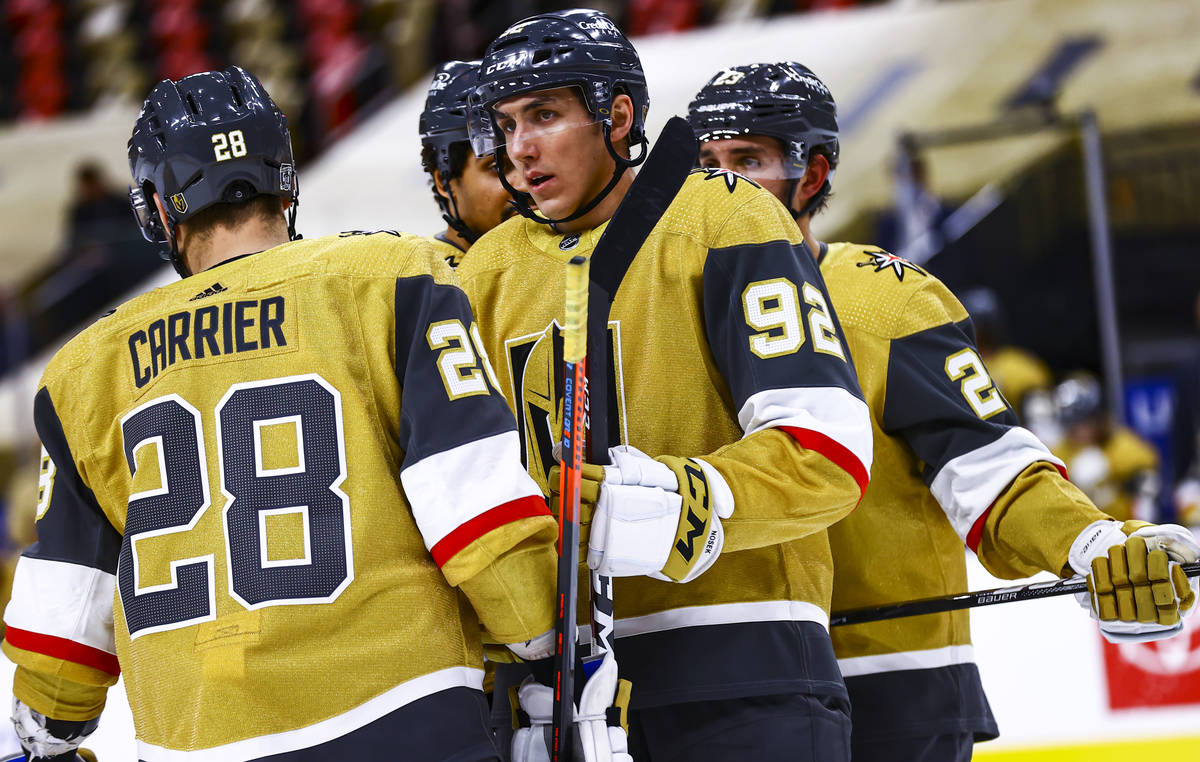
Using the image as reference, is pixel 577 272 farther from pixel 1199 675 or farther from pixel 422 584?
pixel 1199 675

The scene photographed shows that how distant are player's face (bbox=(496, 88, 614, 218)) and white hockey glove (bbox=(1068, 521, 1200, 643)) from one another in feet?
2.97

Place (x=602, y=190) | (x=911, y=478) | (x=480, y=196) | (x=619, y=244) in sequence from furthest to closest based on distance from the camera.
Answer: (x=480, y=196), (x=911, y=478), (x=602, y=190), (x=619, y=244)

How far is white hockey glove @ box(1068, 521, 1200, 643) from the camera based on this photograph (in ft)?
6.89

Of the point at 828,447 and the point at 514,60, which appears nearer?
the point at 828,447

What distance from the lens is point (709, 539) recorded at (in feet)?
5.80

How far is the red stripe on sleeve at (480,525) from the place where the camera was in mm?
1683

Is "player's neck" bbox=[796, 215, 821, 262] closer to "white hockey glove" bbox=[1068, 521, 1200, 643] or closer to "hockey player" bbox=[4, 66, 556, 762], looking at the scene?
"white hockey glove" bbox=[1068, 521, 1200, 643]

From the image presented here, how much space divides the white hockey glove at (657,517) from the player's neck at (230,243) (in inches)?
20.5

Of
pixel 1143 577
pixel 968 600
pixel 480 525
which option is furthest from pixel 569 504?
pixel 1143 577

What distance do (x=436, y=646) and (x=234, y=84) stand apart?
2.56 ft

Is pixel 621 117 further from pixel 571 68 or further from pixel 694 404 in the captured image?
pixel 694 404

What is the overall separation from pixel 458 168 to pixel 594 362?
37.8 inches

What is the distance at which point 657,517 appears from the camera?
5.66 ft

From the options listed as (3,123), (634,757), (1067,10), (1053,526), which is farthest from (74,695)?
(3,123)
